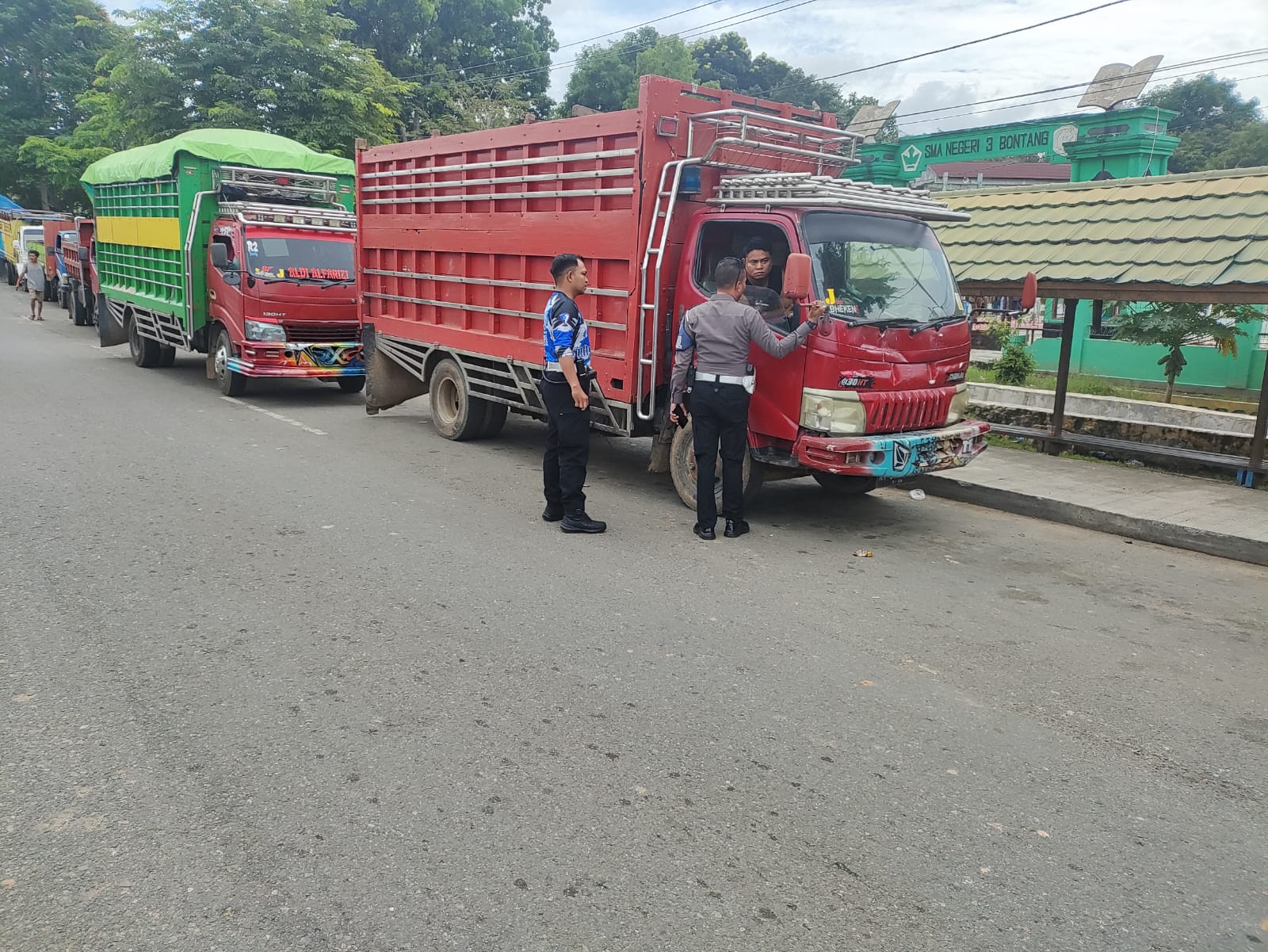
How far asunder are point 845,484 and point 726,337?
226 centimetres

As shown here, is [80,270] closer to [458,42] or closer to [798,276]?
[798,276]

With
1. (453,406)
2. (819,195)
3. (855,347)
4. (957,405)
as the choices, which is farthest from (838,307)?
(453,406)

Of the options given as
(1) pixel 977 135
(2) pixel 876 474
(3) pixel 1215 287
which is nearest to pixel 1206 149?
(1) pixel 977 135

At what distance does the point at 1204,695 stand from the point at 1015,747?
1.22 meters

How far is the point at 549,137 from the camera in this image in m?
8.07

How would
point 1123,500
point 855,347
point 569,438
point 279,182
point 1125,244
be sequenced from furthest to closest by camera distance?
point 279,182, point 1125,244, point 1123,500, point 569,438, point 855,347

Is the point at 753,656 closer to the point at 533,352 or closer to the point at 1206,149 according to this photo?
the point at 533,352

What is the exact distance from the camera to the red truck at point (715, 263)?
6543 millimetres

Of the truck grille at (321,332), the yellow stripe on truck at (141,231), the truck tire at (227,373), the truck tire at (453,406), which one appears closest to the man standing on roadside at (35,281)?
the yellow stripe on truck at (141,231)

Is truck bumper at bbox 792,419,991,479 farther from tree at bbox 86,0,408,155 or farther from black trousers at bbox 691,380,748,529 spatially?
tree at bbox 86,0,408,155

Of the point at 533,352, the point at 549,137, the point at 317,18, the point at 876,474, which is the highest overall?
the point at 317,18

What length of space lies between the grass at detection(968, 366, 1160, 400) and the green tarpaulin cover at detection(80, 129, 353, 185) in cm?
935

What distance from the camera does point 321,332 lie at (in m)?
12.4

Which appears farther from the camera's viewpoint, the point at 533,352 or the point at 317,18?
the point at 317,18
